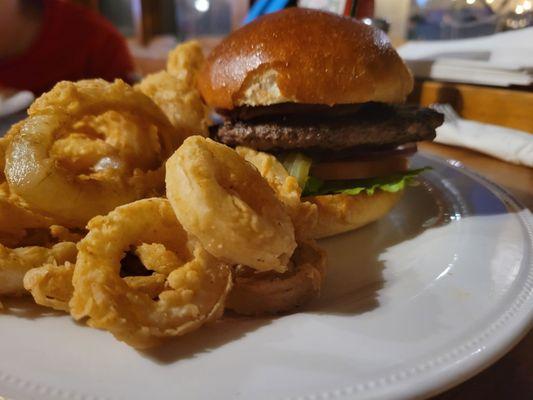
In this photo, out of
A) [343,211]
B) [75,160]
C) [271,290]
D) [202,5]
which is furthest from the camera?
[202,5]

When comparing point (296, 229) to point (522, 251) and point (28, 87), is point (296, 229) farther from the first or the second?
point (28, 87)

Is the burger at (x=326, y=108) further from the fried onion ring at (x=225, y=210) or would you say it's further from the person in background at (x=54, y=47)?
the person in background at (x=54, y=47)

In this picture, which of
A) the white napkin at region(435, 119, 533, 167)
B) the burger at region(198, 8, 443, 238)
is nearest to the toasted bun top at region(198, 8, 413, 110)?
the burger at region(198, 8, 443, 238)

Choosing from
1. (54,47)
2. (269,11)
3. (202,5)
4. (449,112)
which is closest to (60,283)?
(449,112)

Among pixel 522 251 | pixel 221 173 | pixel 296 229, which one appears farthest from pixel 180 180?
pixel 522 251

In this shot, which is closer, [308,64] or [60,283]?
[60,283]

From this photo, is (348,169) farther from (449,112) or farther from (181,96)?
(449,112)

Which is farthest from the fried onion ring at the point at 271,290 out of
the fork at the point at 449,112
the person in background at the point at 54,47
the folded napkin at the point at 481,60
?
the person in background at the point at 54,47

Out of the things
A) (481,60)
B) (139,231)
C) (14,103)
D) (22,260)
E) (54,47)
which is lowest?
(14,103)
